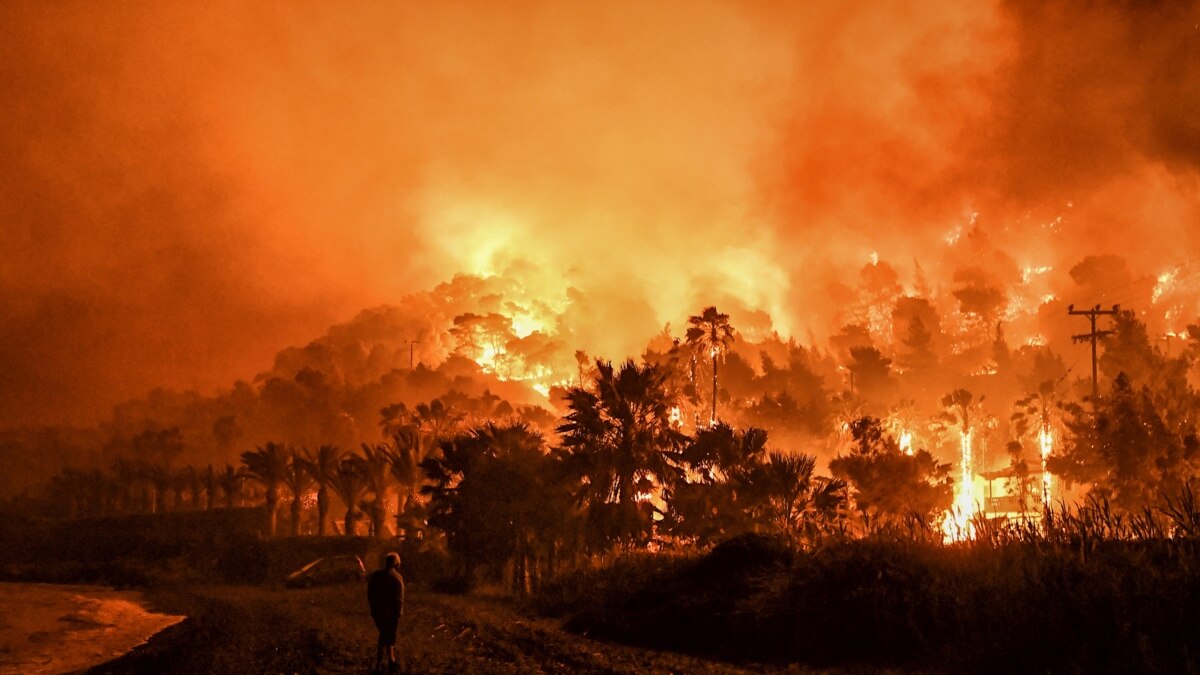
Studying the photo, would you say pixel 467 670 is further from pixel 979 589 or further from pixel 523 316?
pixel 523 316

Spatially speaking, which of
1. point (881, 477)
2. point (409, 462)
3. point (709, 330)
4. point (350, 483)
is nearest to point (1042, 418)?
point (709, 330)

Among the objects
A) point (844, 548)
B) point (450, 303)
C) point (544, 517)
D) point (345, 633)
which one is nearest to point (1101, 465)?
point (544, 517)

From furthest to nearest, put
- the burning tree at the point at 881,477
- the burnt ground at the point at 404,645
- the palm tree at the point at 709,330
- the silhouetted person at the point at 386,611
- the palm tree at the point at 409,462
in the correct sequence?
the palm tree at the point at 709,330 → the palm tree at the point at 409,462 → the burning tree at the point at 881,477 → the burnt ground at the point at 404,645 → the silhouetted person at the point at 386,611

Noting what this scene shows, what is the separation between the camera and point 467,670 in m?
14.4

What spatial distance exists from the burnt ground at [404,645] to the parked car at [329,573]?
8640 mm

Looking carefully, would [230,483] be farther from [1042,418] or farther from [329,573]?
[1042,418]

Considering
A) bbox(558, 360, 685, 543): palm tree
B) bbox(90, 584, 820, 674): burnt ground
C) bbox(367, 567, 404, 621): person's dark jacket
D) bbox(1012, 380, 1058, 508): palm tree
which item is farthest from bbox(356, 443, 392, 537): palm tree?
bbox(1012, 380, 1058, 508): palm tree

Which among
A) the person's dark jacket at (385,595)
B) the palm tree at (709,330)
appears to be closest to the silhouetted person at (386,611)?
the person's dark jacket at (385,595)

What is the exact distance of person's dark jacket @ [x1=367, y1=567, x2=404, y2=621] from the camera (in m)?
14.3

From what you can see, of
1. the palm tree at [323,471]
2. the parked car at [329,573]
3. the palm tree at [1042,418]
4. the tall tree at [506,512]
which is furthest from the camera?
the palm tree at [1042,418]

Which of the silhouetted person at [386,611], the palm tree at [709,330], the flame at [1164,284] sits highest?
the flame at [1164,284]

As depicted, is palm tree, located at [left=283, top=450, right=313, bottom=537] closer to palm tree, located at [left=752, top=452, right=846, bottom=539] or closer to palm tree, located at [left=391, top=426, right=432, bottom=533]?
palm tree, located at [left=391, top=426, right=432, bottom=533]

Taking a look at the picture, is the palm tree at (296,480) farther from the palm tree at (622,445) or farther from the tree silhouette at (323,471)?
the palm tree at (622,445)

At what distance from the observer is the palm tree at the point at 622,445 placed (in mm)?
30984
